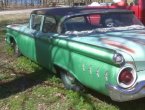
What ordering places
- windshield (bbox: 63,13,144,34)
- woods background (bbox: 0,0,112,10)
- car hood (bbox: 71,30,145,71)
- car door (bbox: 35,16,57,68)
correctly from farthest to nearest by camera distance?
woods background (bbox: 0,0,112,10), car door (bbox: 35,16,57,68), windshield (bbox: 63,13,144,34), car hood (bbox: 71,30,145,71)

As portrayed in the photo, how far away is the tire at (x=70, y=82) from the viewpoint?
5.99m

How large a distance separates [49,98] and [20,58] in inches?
122

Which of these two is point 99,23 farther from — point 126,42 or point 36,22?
point 36,22

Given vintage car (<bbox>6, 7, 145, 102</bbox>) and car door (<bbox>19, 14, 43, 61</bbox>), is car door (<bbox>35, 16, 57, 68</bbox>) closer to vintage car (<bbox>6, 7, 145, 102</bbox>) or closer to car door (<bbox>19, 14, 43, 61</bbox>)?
Result: vintage car (<bbox>6, 7, 145, 102</bbox>)

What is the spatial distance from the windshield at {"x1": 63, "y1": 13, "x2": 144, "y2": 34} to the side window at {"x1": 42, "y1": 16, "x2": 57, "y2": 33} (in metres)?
0.29

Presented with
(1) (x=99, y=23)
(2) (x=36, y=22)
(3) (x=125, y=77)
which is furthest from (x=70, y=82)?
(2) (x=36, y=22)

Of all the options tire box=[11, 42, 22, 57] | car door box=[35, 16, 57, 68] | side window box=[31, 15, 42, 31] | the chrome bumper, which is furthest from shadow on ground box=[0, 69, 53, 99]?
the chrome bumper

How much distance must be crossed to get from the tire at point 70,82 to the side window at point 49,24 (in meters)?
0.86

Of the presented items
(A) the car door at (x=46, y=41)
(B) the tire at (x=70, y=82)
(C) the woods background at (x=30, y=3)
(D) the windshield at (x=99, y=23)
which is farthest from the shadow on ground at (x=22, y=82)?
(C) the woods background at (x=30, y=3)

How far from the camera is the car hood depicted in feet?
15.6

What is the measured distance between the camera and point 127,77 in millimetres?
4680

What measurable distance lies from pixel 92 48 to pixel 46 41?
1702 mm

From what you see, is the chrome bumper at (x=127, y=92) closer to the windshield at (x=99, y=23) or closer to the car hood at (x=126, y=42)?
the car hood at (x=126, y=42)

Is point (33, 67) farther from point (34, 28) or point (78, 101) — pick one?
point (78, 101)
